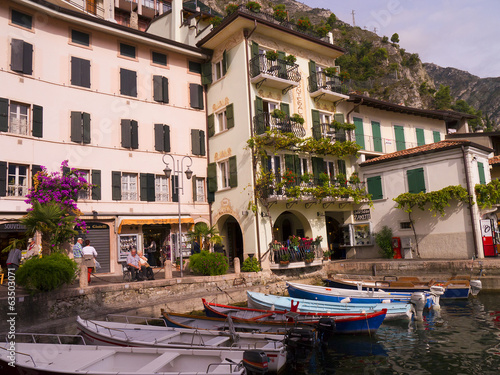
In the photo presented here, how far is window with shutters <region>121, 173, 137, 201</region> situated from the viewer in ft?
66.3

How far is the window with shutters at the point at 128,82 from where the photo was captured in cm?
2083

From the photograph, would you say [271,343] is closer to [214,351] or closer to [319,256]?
[214,351]

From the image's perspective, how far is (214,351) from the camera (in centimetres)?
833

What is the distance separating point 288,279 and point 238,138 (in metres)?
7.98

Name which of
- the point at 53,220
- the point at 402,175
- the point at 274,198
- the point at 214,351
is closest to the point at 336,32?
the point at 402,175

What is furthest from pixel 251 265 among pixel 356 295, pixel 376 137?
pixel 376 137

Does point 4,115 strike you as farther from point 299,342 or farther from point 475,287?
point 475,287

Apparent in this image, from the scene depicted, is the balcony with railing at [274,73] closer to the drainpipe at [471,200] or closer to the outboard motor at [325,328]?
the drainpipe at [471,200]

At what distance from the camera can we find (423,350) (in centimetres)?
1059

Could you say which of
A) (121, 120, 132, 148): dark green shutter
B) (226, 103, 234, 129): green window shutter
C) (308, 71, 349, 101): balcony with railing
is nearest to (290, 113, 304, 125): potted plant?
(308, 71, 349, 101): balcony with railing

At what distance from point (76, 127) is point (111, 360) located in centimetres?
1375

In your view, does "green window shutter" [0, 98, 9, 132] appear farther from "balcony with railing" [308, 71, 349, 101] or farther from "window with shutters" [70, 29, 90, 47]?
"balcony with railing" [308, 71, 349, 101]

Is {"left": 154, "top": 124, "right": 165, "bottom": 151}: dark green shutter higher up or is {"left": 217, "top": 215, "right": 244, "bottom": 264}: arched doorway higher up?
{"left": 154, "top": 124, "right": 165, "bottom": 151}: dark green shutter

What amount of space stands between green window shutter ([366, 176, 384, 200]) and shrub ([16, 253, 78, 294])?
719 inches
